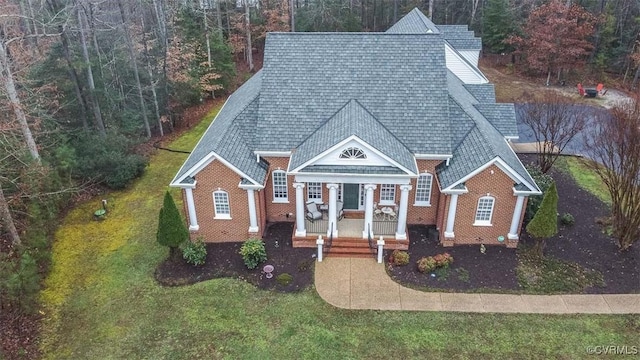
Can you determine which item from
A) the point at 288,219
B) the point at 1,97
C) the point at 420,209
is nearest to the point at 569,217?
the point at 420,209

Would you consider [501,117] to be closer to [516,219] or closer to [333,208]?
[516,219]

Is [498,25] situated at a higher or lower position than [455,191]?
higher

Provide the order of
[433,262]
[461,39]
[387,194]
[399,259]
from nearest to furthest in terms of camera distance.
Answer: [433,262]
[399,259]
[387,194]
[461,39]

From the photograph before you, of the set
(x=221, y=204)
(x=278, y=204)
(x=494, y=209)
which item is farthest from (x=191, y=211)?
(x=494, y=209)

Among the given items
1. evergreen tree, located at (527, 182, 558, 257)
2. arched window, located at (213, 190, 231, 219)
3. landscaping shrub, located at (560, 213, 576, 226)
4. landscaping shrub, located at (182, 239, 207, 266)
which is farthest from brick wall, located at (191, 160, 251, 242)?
landscaping shrub, located at (560, 213, 576, 226)

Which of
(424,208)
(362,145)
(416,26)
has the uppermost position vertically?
(416,26)

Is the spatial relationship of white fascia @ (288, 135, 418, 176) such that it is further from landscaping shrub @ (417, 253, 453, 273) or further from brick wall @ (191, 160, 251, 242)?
landscaping shrub @ (417, 253, 453, 273)
